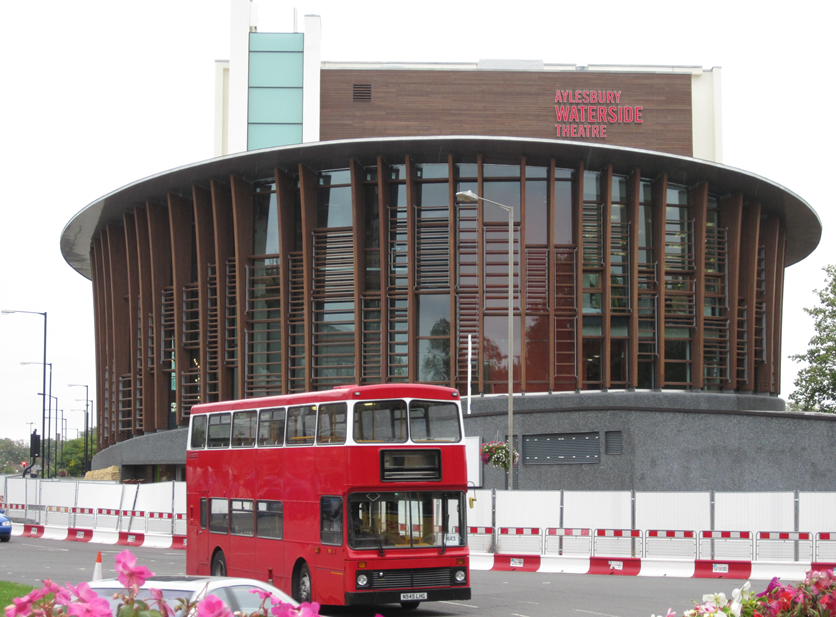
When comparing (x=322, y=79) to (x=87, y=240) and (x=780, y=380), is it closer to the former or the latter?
(x=87, y=240)

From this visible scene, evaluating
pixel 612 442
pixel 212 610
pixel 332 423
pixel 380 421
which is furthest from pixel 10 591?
pixel 612 442

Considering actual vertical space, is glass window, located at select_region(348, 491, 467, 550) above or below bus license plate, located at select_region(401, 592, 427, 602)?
above

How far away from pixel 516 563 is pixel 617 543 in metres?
2.55

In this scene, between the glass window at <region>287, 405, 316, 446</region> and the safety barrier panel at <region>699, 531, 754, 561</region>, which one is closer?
the glass window at <region>287, 405, 316, 446</region>

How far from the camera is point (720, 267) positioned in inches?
1682

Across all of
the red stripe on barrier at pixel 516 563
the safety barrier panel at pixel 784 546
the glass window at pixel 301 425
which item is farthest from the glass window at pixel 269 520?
the safety barrier panel at pixel 784 546

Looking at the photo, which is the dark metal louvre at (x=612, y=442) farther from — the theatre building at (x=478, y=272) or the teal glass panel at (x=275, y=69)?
the teal glass panel at (x=275, y=69)

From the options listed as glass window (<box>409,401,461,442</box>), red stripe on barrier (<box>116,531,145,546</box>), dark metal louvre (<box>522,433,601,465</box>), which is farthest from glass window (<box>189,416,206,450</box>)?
dark metal louvre (<box>522,433,601,465</box>)

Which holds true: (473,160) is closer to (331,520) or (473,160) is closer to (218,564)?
(218,564)

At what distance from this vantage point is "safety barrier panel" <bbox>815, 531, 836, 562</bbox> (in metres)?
22.0

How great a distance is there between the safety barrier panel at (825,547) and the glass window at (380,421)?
11.3m

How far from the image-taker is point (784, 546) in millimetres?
22188

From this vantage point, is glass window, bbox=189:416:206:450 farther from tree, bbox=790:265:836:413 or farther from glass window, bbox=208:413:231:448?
tree, bbox=790:265:836:413

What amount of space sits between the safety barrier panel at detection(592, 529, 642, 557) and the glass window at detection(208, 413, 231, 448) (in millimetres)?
9822
